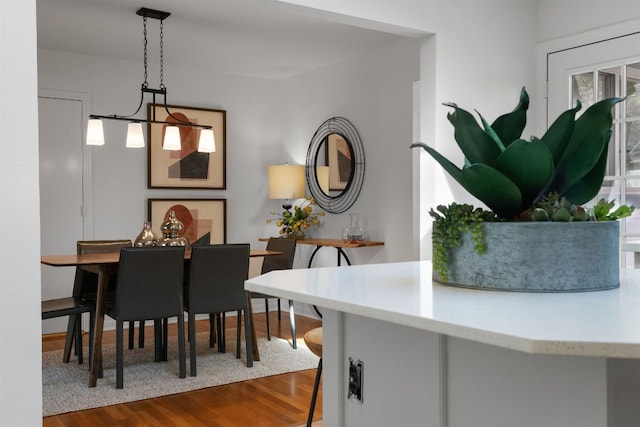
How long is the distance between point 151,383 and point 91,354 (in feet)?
1.60

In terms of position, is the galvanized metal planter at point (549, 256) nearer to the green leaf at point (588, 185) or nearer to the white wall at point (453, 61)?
the green leaf at point (588, 185)

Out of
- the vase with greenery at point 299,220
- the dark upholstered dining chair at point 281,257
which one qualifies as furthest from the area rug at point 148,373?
the vase with greenery at point 299,220

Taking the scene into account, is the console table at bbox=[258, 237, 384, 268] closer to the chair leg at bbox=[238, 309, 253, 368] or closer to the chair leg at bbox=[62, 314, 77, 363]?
the chair leg at bbox=[238, 309, 253, 368]

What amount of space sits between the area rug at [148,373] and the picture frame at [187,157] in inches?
68.8

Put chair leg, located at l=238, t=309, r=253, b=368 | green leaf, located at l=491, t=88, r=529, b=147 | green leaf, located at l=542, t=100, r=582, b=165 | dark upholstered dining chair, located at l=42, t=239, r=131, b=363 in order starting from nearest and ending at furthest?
green leaf, located at l=542, t=100, r=582, b=165, green leaf, located at l=491, t=88, r=529, b=147, dark upholstered dining chair, located at l=42, t=239, r=131, b=363, chair leg, located at l=238, t=309, r=253, b=368

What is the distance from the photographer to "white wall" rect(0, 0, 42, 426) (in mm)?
2393

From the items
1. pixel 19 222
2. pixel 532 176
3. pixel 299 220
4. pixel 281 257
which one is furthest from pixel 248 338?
pixel 532 176

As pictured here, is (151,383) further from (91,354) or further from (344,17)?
(344,17)

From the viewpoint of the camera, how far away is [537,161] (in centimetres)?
137

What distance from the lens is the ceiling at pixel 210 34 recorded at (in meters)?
4.43

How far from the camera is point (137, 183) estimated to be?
20.0 feet

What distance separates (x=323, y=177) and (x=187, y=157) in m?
1.38

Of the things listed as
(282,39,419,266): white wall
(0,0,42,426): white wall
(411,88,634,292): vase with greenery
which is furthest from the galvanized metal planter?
(282,39,419,266): white wall

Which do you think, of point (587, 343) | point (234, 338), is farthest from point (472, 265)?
point (234, 338)
